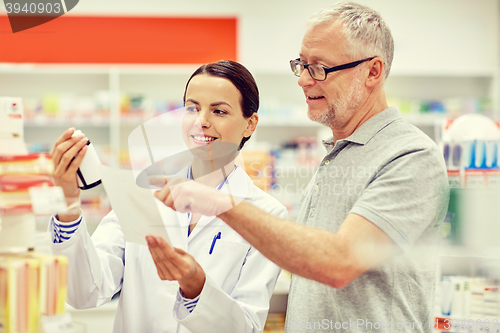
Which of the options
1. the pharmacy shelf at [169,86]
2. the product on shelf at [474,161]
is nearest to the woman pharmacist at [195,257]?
the product on shelf at [474,161]

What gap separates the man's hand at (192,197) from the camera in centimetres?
94

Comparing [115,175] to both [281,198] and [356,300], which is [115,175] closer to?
[281,198]

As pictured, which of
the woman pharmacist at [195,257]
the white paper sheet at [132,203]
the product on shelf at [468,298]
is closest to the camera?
the white paper sheet at [132,203]

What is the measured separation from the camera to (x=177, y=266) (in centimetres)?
104

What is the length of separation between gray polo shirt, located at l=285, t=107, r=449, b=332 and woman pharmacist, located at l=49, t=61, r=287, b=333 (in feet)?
0.46

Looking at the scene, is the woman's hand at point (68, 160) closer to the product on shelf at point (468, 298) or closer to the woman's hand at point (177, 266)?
the woman's hand at point (177, 266)

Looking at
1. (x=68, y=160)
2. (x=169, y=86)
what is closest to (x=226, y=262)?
(x=68, y=160)

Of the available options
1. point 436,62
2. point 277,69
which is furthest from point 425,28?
point 277,69

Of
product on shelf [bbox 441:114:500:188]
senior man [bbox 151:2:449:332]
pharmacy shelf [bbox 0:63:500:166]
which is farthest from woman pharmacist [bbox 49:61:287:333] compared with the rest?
pharmacy shelf [bbox 0:63:500:166]

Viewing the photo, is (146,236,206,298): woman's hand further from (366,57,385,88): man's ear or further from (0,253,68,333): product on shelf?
(366,57,385,88): man's ear

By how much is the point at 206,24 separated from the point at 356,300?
399 cm

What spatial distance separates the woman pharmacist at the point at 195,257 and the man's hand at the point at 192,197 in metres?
0.06

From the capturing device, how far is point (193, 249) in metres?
1.23

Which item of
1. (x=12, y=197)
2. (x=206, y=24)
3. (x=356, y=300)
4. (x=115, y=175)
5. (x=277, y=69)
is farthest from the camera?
(x=206, y=24)
